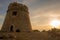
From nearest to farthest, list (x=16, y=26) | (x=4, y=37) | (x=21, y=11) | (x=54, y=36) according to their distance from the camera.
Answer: (x=4, y=37) → (x=54, y=36) → (x=16, y=26) → (x=21, y=11)

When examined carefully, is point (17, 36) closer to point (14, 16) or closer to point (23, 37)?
point (23, 37)

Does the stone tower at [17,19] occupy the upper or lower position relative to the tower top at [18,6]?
lower

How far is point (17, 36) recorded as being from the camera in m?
16.0

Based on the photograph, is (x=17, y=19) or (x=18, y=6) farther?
(x=18, y=6)

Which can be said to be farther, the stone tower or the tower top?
the tower top

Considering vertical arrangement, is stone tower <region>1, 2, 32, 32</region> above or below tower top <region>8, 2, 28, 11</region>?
below

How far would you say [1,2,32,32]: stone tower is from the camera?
20.2 m

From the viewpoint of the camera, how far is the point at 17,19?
20672 millimetres

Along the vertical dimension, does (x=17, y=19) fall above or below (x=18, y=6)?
below

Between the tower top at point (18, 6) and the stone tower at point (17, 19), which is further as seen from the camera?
the tower top at point (18, 6)

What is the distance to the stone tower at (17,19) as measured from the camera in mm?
20188

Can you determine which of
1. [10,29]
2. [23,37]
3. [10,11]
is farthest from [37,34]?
[10,11]

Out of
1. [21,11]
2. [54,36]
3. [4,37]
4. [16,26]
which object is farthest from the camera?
[21,11]

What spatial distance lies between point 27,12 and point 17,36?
24.1 feet
